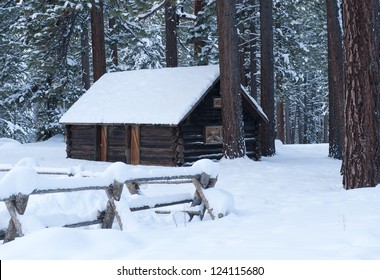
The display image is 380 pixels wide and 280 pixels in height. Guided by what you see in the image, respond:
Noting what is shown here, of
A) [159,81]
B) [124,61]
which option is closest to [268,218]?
[159,81]

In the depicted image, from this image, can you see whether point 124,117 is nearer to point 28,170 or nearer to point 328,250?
point 28,170

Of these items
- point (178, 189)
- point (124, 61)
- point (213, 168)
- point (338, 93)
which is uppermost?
point (124, 61)

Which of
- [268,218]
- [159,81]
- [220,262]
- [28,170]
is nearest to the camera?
[220,262]

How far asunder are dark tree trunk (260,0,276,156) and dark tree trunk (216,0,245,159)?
172 inches

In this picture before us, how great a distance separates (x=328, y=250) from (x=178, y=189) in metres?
8.98

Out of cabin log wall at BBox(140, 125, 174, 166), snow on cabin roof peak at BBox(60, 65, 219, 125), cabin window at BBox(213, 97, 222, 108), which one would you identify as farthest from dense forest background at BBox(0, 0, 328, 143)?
cabin log wall at BBox(140, 125, 174, 166)

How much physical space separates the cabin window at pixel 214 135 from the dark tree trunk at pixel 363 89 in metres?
10.9

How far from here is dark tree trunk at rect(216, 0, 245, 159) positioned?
20625 mm

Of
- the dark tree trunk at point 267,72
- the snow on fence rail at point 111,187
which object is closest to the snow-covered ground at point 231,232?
the snow on fence rail at point 111,187

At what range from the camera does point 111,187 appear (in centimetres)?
778

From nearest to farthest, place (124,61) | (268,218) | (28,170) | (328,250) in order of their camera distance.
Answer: (328,250) → (28,170) → (268,218) → (124,61)

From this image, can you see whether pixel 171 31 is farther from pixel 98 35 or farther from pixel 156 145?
pixel 156 145

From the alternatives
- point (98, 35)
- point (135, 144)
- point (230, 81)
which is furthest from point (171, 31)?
point (230, 81)

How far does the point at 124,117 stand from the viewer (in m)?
22.6
